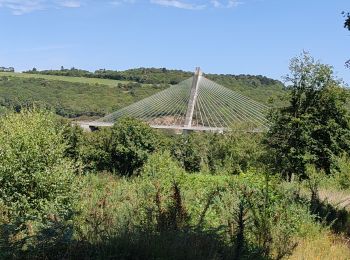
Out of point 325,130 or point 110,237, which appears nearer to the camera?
point 110,237

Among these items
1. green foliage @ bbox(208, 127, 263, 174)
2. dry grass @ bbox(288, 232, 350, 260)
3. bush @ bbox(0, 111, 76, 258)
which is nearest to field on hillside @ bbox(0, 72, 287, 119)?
green foliage @ bbox(208, 127, 263, 174)

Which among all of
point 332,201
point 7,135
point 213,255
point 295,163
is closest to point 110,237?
point 213,255

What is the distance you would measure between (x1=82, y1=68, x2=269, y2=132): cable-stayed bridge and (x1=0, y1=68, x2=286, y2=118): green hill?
44.7ft

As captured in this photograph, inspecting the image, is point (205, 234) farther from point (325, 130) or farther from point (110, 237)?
point (325, 130)

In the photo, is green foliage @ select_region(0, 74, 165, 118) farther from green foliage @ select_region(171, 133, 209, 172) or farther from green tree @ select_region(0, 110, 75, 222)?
green tree @ select_region(0, 110, 75, 222)

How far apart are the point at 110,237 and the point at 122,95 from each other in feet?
314

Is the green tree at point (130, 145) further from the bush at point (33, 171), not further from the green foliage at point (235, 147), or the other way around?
the bush at point (33, 171)

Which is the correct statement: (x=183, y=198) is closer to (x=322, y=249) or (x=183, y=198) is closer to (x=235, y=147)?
(x=322, y=249)

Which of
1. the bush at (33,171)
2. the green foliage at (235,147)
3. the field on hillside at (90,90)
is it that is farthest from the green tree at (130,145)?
the field on hillside at (90,90)

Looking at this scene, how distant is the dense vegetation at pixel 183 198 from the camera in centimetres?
435

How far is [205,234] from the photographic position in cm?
482

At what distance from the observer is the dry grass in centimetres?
508

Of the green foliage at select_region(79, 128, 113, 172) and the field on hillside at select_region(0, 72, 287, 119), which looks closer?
the green foliage at select_region(79, 128, 113, 172)

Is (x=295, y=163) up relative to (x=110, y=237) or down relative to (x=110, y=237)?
down
